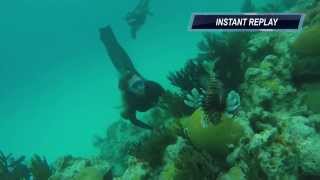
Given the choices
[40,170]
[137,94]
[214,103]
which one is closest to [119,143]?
[40,170]

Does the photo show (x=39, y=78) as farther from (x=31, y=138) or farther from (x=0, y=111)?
(x=31, y=138)

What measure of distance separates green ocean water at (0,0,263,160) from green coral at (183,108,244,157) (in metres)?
5.48

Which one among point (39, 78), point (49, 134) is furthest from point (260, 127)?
point (39, 78)

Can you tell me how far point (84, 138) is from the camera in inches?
957

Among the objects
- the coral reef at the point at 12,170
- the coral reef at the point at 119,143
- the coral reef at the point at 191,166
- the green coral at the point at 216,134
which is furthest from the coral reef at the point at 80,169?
the green coral at the point at 216,134

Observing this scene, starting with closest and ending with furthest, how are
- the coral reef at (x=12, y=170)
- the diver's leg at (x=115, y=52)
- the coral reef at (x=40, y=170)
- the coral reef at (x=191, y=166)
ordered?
the coral reef at (x=191, y=166), the coral reef at (x=40, y=170), the coral reef at (x=12, y=170), the diver's leg at (x=115, y=52)

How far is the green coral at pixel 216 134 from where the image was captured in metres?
5.23

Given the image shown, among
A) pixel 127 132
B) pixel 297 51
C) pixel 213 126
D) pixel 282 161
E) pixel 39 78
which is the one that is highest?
pixel 39 78

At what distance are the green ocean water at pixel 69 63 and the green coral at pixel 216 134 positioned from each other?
548cm

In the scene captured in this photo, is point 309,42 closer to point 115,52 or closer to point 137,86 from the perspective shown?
point 137,86

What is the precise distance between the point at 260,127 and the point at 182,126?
1193 mm

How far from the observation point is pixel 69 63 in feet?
150

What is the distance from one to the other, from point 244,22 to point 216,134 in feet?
7.42

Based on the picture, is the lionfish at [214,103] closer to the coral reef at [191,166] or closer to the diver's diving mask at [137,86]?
the coral reef at [191,166]
